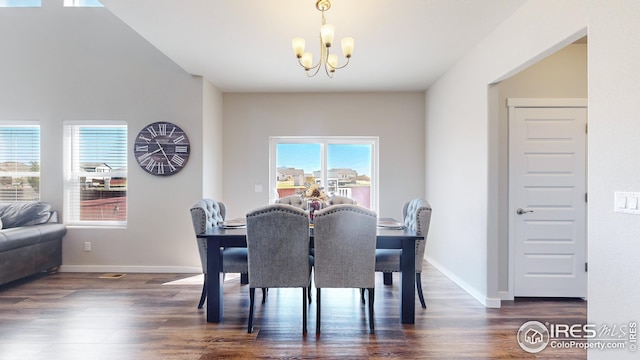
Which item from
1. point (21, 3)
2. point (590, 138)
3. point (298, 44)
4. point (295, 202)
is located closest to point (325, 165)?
point (295, 202)

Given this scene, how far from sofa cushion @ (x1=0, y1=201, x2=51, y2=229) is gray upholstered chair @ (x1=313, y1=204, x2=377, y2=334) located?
3.78m

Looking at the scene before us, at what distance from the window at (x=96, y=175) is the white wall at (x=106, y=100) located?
127 mm

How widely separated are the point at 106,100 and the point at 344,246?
378cm

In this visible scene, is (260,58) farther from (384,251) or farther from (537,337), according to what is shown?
(537,337)

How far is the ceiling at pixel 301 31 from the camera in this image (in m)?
2.42

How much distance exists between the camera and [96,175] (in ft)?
13.6

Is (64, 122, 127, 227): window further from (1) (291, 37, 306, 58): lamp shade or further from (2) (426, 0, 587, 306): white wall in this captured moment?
(2) (426, 0, 587, 306): white wall

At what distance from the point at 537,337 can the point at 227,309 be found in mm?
2644

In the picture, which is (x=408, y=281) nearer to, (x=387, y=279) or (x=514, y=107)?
(x=387, y=279)

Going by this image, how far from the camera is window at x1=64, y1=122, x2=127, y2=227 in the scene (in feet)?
13.5

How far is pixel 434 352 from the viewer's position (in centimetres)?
218

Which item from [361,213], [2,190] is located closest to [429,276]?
[361,213]

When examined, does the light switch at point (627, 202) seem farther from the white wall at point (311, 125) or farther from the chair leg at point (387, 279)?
the white wall at point (311, 125)

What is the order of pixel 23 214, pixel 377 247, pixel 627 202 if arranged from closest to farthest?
pixel 627 202, pixel 377 247, pixel 23 214
